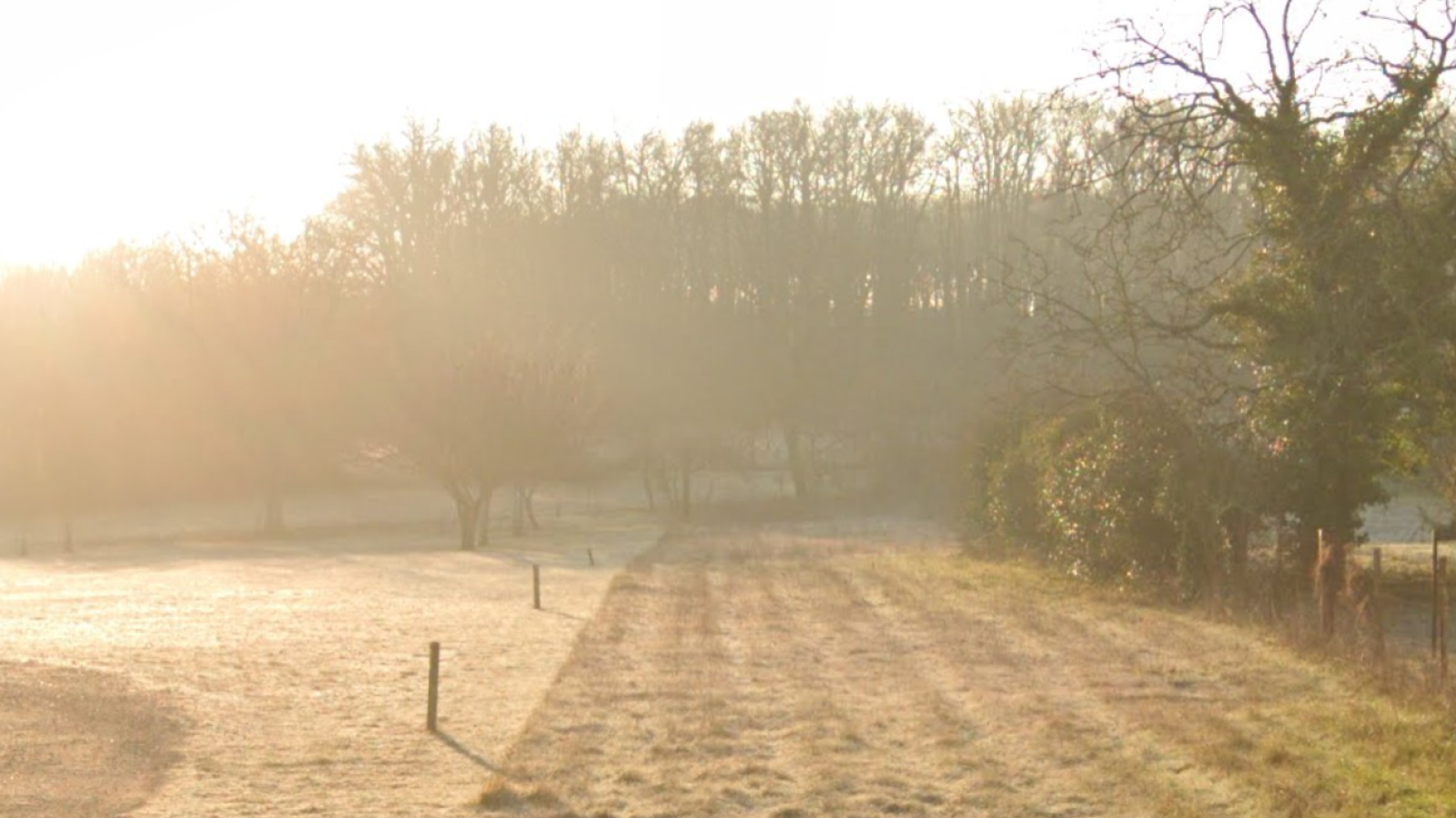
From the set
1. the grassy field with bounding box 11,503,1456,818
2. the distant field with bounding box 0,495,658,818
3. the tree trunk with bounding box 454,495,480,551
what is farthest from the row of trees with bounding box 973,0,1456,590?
the tree trunk with bounding box 454,495,480,551

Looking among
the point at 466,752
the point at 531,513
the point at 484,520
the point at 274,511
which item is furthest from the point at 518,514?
the point at 466,752

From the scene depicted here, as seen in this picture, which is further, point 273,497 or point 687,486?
point 687,486

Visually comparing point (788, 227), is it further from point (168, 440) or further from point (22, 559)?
point (22, 559)

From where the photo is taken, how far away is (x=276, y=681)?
1891 cm

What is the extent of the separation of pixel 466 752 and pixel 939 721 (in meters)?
3.98

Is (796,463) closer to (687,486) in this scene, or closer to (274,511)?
(687,486)

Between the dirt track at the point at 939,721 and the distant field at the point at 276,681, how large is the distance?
88 cm

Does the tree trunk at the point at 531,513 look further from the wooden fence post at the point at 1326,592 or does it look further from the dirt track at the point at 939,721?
the wooden fence post at the point at 1326,592

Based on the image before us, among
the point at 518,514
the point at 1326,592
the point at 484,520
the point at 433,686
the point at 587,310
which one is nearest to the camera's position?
the point at 433,686

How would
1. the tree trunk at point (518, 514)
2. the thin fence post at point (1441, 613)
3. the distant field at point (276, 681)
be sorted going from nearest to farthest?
the distant field at point (276, 681) < the thin fence post at point (1441, 613) < the tree trunk at point (518, 514)

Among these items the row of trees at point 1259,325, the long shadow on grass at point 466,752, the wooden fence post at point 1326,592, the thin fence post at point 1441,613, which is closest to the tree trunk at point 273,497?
the row of trees at point 1259,325

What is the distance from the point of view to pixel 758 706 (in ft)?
49.7

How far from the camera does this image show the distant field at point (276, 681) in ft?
40.8

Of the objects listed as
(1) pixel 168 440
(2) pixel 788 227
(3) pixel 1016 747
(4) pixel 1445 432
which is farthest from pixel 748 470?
(3) pixel 1016 747
